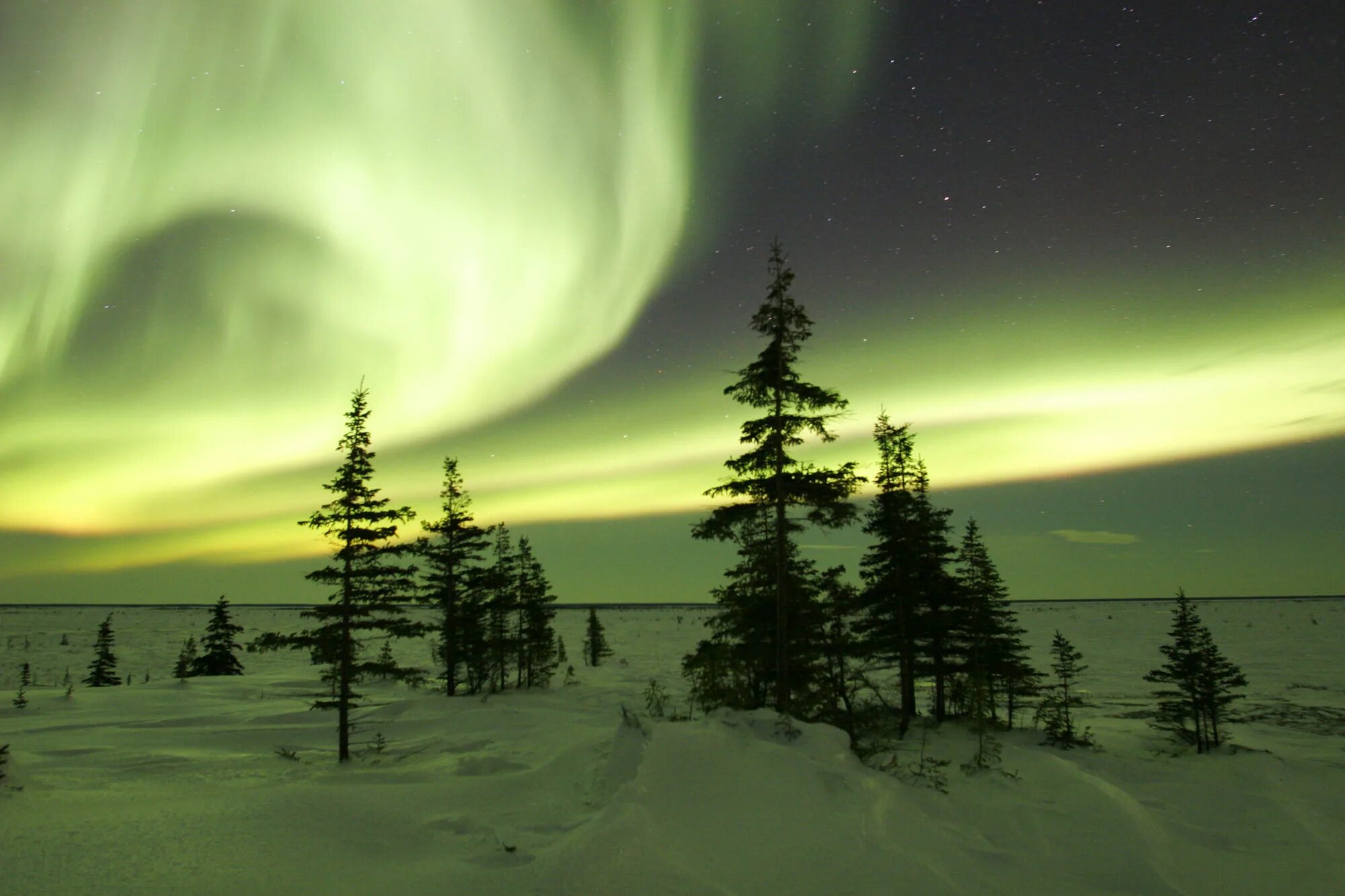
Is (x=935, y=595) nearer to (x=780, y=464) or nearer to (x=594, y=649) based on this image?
(x=780, y=464)

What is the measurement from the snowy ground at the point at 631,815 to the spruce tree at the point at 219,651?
2380cm

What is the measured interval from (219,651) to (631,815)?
53081mm

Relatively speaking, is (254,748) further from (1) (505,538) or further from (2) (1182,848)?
(2) (1182,848)

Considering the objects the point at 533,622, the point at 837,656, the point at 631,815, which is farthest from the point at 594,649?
the point at 631,815

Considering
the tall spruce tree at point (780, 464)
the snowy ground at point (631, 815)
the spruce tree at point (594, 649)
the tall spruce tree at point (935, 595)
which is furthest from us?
the spruce tree at point (594, 649)

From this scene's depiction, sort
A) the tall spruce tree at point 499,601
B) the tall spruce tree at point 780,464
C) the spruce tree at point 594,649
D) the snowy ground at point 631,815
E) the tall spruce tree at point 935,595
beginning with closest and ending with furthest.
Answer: the snowy ground at point 631,815
the tall spruce tree at point 780,464
the tall spruce tree at point 935,595
the tall spruce tree at point 499,601
the spruce tree at point 594,649

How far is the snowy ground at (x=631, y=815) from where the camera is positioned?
26.6 ft

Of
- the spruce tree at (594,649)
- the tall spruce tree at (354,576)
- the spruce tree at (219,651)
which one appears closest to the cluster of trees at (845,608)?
the tall spruce tree at (354,576)

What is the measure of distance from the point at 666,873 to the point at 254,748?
21.1 m

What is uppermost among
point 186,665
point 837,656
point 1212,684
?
point 837,656

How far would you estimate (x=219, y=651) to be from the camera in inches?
1901

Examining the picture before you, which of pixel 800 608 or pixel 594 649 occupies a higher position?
pixel 800 608

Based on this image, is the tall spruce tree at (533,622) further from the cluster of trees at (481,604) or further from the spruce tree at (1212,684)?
the spruce tree at (1212,684)

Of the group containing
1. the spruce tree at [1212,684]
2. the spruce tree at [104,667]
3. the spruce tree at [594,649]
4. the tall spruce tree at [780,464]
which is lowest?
the spruce tree at [594,649]
